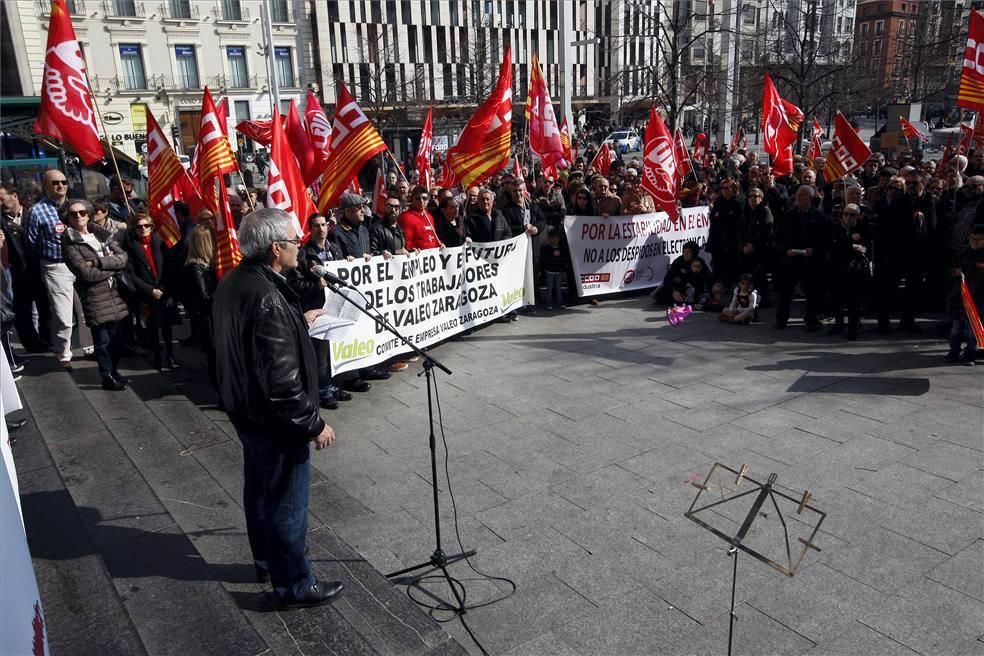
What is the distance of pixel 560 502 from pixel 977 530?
253 cm

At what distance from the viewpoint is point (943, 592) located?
3.81 meters

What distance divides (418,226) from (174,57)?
4916 cm

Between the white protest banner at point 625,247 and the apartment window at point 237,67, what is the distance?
1910 inches

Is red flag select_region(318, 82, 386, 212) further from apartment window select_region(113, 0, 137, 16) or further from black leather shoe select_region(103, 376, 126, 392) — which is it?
apartment window select_region(113, 0, 137, 16)

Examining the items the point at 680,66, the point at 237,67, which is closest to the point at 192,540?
the point at 680,66

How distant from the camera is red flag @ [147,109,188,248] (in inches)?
325

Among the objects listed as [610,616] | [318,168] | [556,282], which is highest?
[318,168]

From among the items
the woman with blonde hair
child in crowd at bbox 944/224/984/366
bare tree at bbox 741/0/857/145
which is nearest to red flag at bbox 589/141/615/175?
bare tree at bbox 741/0/857/145

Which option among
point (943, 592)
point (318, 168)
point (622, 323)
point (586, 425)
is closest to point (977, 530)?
point (943, 592)

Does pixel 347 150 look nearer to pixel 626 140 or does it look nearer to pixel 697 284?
pixel 697 284

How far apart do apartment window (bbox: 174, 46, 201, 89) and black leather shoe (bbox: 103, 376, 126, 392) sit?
4942 cm

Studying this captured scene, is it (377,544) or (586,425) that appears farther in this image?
(586,425)

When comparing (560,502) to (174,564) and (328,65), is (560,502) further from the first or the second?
(328,65)

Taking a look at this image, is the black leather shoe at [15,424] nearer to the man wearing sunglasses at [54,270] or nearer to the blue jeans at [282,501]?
the man wearing sunglasses at [54,270]
